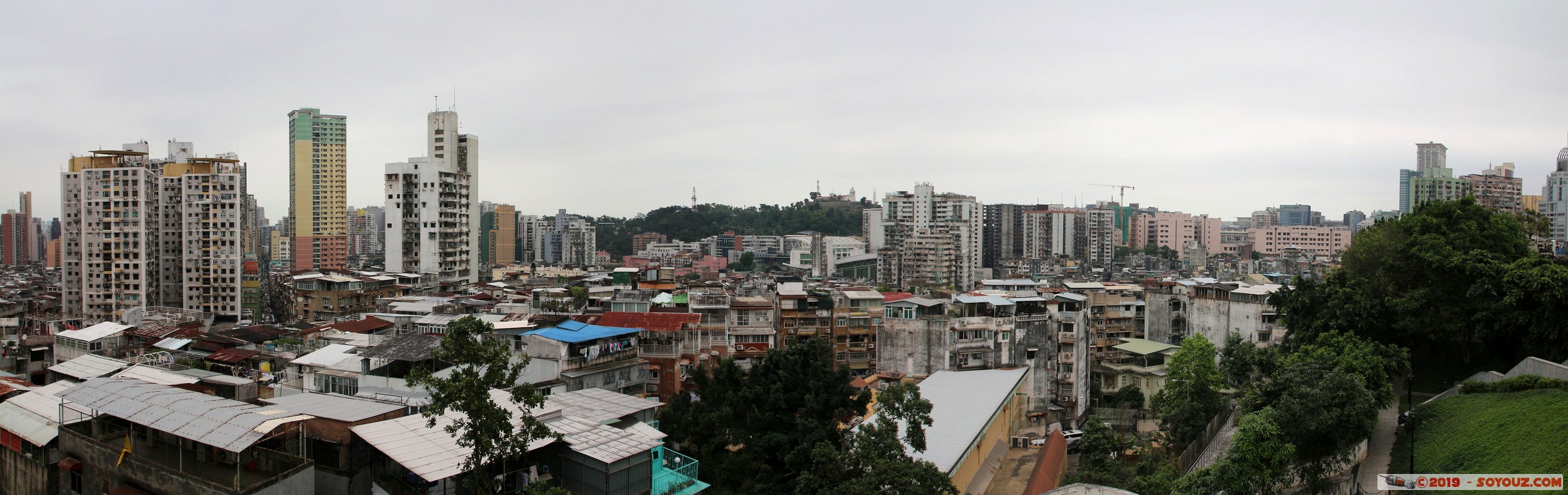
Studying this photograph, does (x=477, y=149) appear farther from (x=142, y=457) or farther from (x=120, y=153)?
(x=142, y=457)

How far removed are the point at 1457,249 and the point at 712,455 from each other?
702 inches

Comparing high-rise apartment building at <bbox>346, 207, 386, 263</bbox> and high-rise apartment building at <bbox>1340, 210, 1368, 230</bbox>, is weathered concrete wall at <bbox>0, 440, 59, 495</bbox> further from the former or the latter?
high-rise apartment building at <bbox>1340, 210, 1368, 230</bbox>

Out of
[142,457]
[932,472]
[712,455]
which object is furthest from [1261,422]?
[142,457]

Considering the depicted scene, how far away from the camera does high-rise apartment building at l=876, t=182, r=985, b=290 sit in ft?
220

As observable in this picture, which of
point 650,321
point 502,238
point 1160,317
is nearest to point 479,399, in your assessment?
point 650,321

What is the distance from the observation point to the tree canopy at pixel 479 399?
1009 centimetres

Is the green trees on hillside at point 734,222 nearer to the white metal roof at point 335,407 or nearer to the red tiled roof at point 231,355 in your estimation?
the red tiled roof at point 231,355

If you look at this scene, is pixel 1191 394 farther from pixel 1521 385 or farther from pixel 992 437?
pixel 1521 385

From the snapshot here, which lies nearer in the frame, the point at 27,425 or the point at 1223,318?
the point at 27,425

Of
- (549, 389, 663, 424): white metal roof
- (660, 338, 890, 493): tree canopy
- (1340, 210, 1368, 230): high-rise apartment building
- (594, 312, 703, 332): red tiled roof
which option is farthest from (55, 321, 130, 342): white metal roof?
(1340, 210, 1368, 230): high-rise apartment building

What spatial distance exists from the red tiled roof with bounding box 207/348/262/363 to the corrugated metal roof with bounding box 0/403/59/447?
624cm

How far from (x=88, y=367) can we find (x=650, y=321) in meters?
11.4

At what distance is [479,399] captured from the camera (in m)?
10.1

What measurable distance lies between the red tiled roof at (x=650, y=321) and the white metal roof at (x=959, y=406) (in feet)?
20.6
